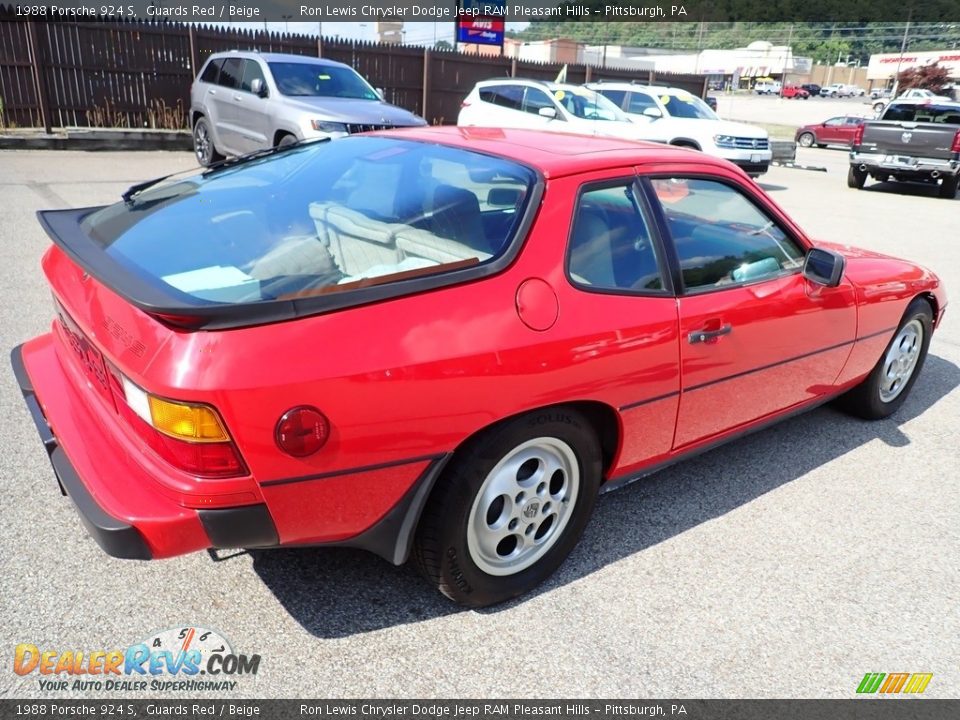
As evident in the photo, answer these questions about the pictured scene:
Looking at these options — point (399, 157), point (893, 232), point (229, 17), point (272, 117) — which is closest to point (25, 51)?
point (229, 17)

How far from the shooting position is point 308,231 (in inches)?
104

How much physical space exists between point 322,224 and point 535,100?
39.5 feet

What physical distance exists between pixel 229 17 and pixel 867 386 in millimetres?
17266

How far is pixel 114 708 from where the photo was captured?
2096 millimetres

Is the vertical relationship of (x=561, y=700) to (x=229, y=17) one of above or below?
below

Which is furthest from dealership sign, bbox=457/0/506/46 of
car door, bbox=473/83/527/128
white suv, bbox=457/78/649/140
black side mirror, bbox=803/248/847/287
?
black side mirror, bbox=803/248/847/287

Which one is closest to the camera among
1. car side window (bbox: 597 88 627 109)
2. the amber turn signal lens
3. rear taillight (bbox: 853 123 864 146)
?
the amber turn signal lens

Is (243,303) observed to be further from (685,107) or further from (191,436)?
(685,107)

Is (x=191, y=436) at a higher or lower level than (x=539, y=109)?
lower

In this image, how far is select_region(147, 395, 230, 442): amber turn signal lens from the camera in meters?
1.90

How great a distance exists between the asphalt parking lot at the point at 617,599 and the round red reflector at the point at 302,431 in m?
0.75

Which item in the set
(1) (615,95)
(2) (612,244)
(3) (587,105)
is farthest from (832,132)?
(2) (612,244)

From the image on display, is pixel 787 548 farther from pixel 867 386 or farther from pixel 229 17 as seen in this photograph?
pixel 229 17

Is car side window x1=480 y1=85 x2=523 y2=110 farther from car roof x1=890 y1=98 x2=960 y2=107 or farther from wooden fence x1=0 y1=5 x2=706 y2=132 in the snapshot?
car roof x1=890 y1=98 x2=960 y2=107
